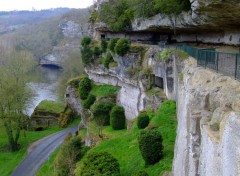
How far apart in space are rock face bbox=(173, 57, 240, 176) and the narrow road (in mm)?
19810

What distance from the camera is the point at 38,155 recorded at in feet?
106

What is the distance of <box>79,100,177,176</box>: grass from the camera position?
49.7 ft

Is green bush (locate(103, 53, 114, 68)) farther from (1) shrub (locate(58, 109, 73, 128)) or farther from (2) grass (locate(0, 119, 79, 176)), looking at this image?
(1) shrub (locate(58, 109, 73, 128))

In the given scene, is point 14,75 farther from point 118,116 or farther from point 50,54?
point 50,54

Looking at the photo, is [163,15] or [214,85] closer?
[214,85]

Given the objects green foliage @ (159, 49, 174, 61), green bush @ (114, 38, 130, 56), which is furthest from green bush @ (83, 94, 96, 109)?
green foliage @ (159, 49, 174, 61)

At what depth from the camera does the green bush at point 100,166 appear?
15.5 meters

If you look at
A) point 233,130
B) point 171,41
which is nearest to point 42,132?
point 171,41

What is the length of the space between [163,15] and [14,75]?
66.2ft

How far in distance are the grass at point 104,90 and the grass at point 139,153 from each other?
11768 millimetres

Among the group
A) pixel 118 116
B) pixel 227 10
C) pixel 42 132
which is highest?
pixel 227 10

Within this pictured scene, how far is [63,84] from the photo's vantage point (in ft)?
192

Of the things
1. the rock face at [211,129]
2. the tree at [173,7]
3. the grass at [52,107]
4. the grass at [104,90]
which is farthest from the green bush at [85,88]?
the rock face at [211,129]

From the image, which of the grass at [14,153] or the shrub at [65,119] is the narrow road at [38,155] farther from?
the shrub at [65,119]
